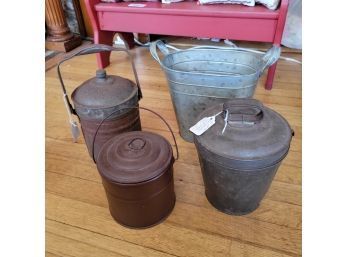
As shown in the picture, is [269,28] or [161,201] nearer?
[161,201]

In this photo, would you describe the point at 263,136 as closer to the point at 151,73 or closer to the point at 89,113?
the point at 89,113

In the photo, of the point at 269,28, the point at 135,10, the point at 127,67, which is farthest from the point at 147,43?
the point at 269,28

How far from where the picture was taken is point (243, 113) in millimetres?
903

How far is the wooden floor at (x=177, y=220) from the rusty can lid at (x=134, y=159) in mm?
276

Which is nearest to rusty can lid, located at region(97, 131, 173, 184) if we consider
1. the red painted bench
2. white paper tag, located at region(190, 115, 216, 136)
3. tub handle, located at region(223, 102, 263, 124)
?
white paper tag, located at region(190, 115, 216, 136)

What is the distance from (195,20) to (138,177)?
1.24 m

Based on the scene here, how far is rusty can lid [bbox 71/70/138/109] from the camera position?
3.74ft

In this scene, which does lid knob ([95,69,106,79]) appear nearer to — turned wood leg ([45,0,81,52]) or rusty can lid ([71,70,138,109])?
rusty can lid ([71,70,138,109])

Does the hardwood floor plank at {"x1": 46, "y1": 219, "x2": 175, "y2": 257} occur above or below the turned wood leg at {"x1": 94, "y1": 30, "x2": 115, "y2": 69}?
below

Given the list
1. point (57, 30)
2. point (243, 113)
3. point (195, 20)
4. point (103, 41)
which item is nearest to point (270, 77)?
point (195, 20)

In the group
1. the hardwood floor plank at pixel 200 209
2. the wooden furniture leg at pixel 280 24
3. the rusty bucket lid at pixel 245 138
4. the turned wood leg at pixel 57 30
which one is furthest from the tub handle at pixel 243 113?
the turned wood leg at pixel 57 30

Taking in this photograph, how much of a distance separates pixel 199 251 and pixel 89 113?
0.69 m

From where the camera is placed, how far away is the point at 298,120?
1582 mm

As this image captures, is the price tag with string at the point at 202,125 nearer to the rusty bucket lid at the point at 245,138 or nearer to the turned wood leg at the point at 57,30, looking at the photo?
the rusty bucket lid at the point at 245,138
